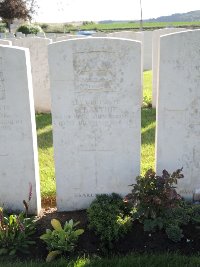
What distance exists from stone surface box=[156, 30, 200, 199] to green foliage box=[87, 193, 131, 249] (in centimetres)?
70

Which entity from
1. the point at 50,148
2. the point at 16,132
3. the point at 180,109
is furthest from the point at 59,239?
the point at 50,148

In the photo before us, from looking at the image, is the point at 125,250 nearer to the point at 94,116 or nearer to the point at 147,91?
the point at 94,116

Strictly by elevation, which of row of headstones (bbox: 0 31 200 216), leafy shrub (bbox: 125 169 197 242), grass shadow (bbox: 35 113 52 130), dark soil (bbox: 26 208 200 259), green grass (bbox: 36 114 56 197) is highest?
row of headstones (bbox: 0 31 200 216)

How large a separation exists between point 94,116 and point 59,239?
1396 mm

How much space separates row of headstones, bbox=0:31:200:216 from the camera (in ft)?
13.5

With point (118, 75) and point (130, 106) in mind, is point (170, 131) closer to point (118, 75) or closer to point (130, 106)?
point (130, 106)

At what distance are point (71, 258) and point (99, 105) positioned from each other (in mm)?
1657

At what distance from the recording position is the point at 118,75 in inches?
163

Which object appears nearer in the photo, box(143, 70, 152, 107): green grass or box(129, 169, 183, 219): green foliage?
box(129, 169, 183, 219): green foliage

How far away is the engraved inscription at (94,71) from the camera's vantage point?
13.4 feet

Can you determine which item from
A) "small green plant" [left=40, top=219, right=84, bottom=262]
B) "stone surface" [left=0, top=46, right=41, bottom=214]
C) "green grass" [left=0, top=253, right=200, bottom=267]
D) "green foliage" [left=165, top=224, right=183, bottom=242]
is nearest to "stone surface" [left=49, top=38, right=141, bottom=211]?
"stone surface" [left=0, top=46, right=41, bottom=214]

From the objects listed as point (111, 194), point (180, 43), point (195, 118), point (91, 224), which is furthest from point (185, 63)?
point (91, 224)

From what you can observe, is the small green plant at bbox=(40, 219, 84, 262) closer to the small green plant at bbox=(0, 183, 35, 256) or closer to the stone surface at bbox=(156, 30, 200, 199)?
the small green plant at bbox=(0, 183, 35, 256)

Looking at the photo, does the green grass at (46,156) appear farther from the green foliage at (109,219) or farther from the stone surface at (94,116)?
the green foliage at (109,219)
